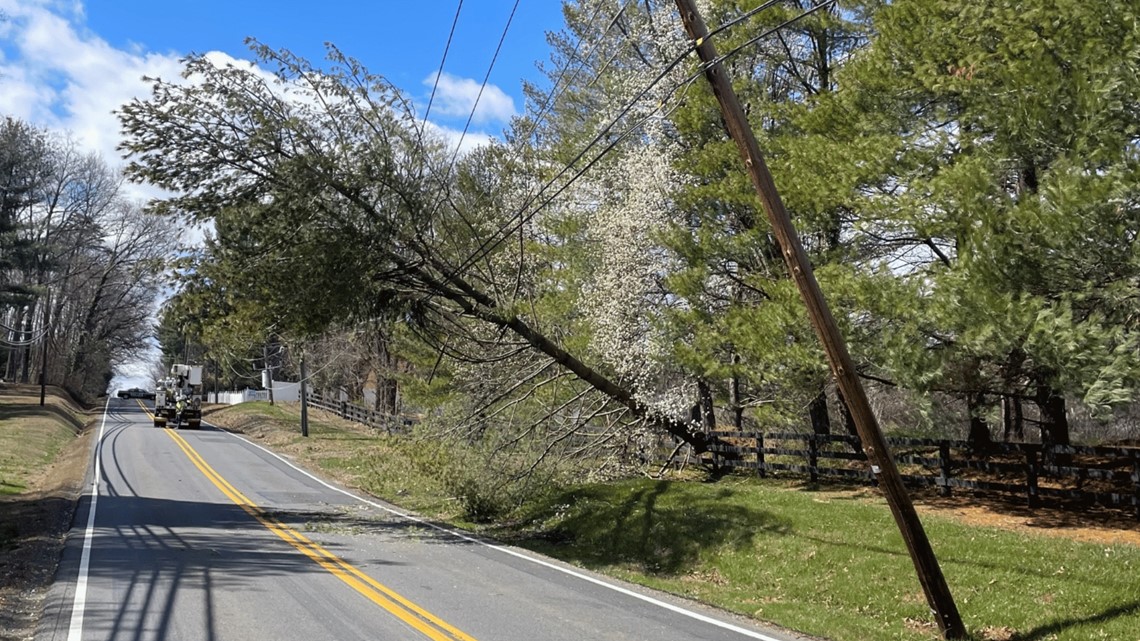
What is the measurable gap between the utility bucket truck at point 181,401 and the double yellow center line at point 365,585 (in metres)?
28.8

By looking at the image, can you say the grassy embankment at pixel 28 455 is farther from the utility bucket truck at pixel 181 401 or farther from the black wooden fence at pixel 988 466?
the black wooden fence at pixel 988 466

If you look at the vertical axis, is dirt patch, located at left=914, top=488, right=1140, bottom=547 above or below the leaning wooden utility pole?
below

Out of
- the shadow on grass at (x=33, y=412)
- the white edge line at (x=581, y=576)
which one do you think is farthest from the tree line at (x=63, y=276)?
the white edge line at (x=581, y=576)

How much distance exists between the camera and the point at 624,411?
65.6 feet

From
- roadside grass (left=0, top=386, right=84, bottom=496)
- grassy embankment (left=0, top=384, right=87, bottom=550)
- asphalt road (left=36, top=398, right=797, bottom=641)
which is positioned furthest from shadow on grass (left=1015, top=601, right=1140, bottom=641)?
roadside grass (left=0, top=386, right=84, bottom=496)

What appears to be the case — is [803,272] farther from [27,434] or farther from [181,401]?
[181,401]

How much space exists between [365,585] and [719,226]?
445 inches

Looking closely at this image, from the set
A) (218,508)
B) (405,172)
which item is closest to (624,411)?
(405,172)

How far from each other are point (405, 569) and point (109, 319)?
74.6 meters

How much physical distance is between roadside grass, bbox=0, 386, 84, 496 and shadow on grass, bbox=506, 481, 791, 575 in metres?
12.4

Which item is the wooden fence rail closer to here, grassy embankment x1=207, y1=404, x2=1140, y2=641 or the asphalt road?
grassy embankment x1=207, y1=404, x2=1140, y2=641

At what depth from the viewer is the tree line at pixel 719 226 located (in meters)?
10.3

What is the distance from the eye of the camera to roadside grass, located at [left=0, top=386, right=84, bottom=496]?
78.2ft

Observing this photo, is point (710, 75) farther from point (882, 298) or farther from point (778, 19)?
point (778, 19)
